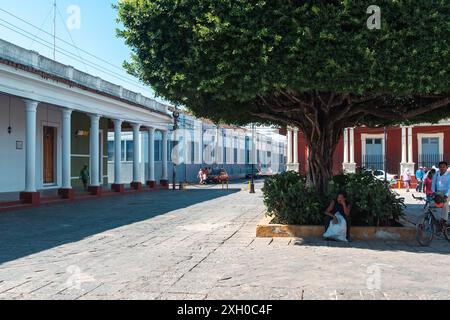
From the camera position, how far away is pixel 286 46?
326 inches

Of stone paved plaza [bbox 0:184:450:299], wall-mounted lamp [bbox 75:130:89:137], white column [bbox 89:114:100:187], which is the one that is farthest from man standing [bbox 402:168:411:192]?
stone paved plaza [bbox 0:184:450:299]

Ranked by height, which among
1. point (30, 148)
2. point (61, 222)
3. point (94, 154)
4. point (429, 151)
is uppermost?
point (429, 151)

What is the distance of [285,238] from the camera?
962cm

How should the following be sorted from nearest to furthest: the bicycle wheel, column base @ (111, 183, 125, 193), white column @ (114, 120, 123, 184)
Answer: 1. the bicycle wheel
2. column base @ (111, 183, 125, 193)
3. white column @ (114, 120, 123, 184)

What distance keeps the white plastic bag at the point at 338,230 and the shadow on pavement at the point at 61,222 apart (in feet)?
17.0

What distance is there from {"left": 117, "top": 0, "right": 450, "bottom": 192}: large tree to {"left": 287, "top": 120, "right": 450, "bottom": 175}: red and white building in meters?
23.2

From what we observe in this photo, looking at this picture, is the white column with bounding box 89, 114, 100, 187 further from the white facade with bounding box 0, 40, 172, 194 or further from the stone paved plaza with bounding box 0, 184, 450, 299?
the stone paved plaza with bounding box 0, 184, 450, 299

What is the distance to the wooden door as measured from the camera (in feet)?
74.4

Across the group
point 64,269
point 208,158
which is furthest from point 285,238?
point 208,158

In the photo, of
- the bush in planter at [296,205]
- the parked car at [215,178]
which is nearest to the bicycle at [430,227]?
the bush in planter at [296,205]

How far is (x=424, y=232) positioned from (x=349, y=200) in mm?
1495

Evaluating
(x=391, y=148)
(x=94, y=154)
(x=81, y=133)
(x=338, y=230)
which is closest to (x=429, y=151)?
(x=391, y=148)

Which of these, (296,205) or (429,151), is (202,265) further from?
(429,151)
